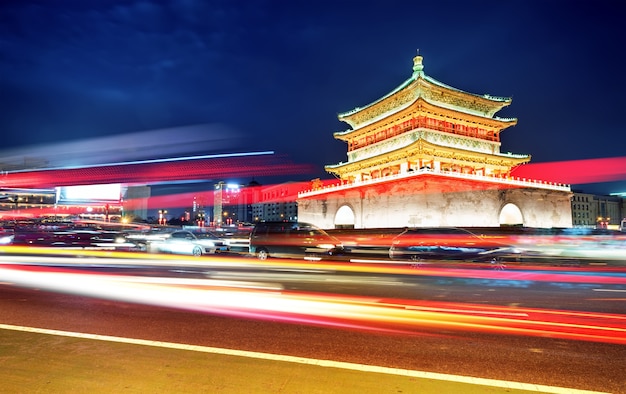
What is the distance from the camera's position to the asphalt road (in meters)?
3.94

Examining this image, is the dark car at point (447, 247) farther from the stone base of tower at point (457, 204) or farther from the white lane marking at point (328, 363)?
the stone base of tower at point (457, 204)

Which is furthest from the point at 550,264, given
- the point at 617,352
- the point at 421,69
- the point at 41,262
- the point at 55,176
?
the point at 421,69

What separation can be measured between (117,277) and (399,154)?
108ft

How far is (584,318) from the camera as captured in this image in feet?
19.5

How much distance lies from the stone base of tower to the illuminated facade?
3.6 inches

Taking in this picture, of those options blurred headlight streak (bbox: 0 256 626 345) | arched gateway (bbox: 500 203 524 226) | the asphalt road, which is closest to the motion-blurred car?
blurred headlight streak (bbox: 0 256 626 345)

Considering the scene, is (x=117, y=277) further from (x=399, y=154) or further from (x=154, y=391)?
(x=399, y=154)

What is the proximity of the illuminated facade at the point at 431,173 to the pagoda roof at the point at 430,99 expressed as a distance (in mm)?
106

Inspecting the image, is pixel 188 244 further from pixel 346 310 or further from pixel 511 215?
pixel 511 215

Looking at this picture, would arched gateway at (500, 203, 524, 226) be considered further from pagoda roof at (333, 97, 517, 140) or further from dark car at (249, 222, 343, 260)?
dark car at (249, 222, 343, 260)

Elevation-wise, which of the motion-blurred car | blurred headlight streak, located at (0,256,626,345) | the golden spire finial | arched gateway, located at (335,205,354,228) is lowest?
blurred headlight streak, located at (0,256,626,345)

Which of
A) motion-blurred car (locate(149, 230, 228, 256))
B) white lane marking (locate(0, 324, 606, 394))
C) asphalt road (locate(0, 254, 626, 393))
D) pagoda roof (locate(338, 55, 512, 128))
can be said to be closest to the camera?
white lane marking (locate(0, 324, 606, 394))

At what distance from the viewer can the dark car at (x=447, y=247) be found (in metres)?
14.4

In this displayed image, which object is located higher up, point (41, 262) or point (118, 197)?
point (118, 197)
